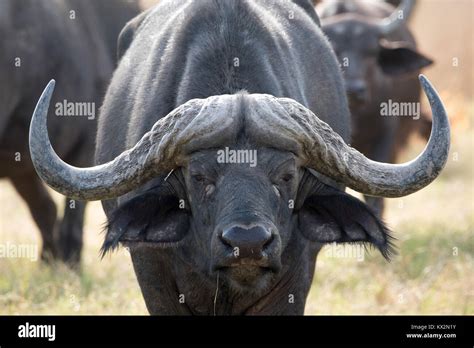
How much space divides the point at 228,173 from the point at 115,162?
0.66 meters

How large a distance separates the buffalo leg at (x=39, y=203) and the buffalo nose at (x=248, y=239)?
6.29 m

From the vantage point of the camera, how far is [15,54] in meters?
10.6

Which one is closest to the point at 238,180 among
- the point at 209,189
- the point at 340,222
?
the point at 209,189

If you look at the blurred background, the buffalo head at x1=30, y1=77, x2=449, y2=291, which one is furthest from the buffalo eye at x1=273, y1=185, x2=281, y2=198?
the blurred background

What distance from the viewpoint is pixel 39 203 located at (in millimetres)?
12086

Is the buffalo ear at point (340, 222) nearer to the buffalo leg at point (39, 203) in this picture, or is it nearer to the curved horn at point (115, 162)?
the curved horn at point (115, 162)

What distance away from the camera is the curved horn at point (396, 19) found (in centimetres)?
1355

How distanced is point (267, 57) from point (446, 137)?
1202 millimetres

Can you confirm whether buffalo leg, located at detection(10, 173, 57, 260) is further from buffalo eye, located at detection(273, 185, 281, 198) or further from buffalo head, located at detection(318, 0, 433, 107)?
buffalo eye, located at detection(273, 185, 281, 198)

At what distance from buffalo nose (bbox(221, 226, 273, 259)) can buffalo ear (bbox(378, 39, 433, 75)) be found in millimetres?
7386

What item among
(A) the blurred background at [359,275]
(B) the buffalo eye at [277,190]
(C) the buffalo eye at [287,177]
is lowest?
(A) the blurred background at [359,275]

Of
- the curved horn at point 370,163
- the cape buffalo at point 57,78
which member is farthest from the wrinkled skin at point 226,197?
the cape buffalo at point 57,78

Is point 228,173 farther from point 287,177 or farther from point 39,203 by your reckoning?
point 39,203
